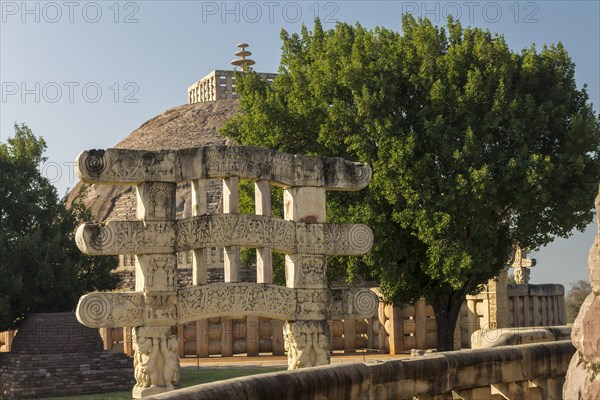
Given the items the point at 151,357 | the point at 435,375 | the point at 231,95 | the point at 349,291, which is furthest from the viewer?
the point at 231,95

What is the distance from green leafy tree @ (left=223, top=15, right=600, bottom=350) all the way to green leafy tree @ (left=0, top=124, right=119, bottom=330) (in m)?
6.88

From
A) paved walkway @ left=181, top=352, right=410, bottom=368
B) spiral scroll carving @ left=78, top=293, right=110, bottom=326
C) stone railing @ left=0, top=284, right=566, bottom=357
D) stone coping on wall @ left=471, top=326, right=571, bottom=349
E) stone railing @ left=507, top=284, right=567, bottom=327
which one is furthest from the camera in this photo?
stone railing @ left=507, top=284, right=567, bottom=327

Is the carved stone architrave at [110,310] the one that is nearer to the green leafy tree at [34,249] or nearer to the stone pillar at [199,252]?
the stone pillar at [199,252]

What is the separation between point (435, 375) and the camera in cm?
554

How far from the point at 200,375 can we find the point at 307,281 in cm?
781

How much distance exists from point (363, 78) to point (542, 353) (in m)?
16.5

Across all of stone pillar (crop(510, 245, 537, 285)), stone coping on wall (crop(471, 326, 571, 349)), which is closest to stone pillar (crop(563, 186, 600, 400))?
stone coping on wall (crop(471, 326, 571, 349))

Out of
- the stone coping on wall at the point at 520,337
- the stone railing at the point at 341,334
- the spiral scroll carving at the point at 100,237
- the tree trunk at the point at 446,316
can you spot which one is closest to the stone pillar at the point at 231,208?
the spiral scroll carving at the point at 100,237

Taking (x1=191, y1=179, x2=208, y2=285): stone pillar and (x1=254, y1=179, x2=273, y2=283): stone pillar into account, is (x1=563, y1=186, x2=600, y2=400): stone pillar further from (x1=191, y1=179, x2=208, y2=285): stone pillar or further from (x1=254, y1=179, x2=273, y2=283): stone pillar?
(x1=254, y1=179, x2=273, y2=283): stone pillar

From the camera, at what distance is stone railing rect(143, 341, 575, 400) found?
439 centimetres

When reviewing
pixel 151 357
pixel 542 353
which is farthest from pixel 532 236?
pixel 542 353

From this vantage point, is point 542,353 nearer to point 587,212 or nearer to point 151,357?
point 151,357

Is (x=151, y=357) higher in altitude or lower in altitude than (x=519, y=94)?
lower

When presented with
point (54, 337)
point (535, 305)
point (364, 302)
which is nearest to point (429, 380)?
point (364, 302)
